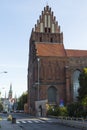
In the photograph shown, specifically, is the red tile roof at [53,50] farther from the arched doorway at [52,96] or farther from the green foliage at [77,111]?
the green foliage at [77,111]

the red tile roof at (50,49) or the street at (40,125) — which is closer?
the street at (40,125)

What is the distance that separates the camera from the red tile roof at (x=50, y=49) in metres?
93.4

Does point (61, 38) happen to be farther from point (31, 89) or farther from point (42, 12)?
point (31, 89)

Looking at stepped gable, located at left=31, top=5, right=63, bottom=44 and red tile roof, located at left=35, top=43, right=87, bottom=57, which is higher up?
stepped gable, located at left=31, top=5, right=63, bottom=44

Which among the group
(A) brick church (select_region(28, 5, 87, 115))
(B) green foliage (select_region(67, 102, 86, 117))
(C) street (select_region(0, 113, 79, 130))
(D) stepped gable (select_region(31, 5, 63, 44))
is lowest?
(C) street (select_region(0, 113, 79, 130))

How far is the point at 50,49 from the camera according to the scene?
95.2 meters

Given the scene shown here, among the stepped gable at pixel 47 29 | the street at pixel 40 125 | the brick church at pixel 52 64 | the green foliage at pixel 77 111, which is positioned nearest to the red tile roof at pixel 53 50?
the brick church at pixel 52 64

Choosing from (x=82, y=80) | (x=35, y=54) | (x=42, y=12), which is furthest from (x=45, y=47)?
(x=82, y=80)

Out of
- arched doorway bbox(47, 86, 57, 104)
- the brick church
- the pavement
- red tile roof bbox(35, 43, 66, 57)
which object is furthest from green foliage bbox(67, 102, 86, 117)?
red tile roof bbox(35, 43, 66, 57)

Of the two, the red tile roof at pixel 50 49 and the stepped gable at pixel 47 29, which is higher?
the stepped gable at pixel 47 29

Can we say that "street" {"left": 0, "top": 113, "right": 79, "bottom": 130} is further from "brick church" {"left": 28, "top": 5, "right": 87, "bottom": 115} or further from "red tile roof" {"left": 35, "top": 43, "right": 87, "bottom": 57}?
"red tile roof" {"left": 35, "top": 43, "right": 87, "bottom": 57}

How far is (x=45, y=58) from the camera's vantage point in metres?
91.7

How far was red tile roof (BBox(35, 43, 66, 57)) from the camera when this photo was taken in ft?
306

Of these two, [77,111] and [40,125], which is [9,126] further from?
[77,111]
